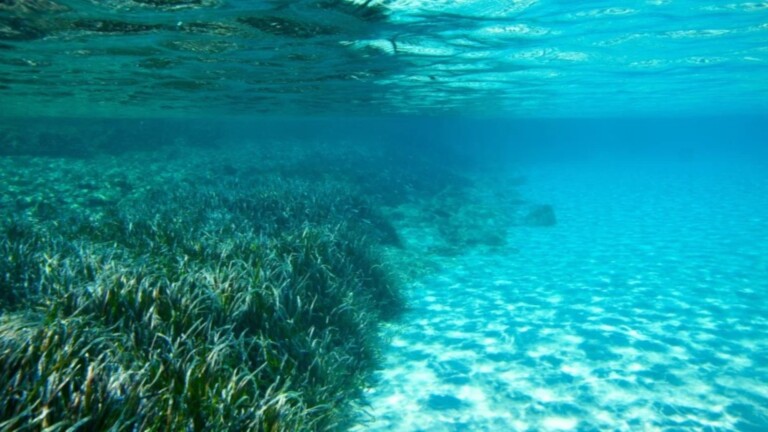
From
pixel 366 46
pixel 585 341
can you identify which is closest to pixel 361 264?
pixel 585 341

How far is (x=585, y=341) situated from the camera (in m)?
9.31

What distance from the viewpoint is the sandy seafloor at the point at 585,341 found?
677 cm

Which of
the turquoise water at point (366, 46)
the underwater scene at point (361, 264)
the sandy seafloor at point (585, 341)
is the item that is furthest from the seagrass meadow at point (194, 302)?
the turquoise water at point (366, 46)

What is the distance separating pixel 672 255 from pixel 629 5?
436 inches

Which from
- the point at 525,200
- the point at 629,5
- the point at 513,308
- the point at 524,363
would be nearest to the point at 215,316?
the point at 524,363

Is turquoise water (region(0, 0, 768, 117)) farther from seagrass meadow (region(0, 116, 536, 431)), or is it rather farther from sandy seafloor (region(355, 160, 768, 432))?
sandy seafloor (region(355, 160, 768, 432))

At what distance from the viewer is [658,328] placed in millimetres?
9953

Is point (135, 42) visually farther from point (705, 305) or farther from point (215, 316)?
point (705, 305)

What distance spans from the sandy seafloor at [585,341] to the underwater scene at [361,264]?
0.06 meters

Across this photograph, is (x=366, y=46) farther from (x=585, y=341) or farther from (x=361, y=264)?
(x=585, y=341)

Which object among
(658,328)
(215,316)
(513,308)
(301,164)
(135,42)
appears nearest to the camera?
(215,316)

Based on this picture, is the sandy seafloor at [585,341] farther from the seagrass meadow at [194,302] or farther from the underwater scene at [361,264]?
the seagrass meadow at [194,302]

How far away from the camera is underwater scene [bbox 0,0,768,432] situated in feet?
16.3

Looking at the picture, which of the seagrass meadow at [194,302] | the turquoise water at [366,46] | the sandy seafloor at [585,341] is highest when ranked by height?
the turquoise water at [366,46]
